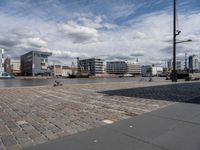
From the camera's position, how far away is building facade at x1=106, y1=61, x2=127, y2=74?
184m

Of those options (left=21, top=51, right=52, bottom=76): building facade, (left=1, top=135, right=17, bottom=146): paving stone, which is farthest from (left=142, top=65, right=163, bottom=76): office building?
(left=1, top=135, right=17, bottom=146): paving stone

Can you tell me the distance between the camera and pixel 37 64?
13512cm

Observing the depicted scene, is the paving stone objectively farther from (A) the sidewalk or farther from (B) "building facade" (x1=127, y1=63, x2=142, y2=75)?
(B) "building facade" (x1=127, y1=63, x2=142, y2=75)

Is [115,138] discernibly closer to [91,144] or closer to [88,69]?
[91,144]

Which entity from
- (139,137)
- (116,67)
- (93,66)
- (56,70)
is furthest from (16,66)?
(139,137)

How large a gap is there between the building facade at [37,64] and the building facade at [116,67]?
62274mm

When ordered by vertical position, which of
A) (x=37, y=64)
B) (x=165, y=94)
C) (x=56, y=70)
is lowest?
(x=165, y=94)

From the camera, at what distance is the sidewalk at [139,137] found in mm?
3789

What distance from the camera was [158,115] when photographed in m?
6.29

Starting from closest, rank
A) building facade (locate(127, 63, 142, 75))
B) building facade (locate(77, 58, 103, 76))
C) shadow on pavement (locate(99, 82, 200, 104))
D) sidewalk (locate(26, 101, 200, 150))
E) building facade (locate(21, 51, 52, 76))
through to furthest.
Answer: sidewalk (locate(26, 101, 200, 150)), shadow on pavement (locate(99, 82, 200, 104)), building facade (locate(21, 51, 52, 76)), building facade (locate(77, 58, 103, 76)), building facade (locate(127, 63, 142, 75))

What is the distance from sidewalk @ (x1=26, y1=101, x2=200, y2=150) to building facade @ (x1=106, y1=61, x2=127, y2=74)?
17892cm

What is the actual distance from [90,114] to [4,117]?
8.06 feet

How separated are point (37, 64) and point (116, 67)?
251 feet

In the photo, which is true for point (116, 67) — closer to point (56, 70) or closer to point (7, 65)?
point (56, 70)
